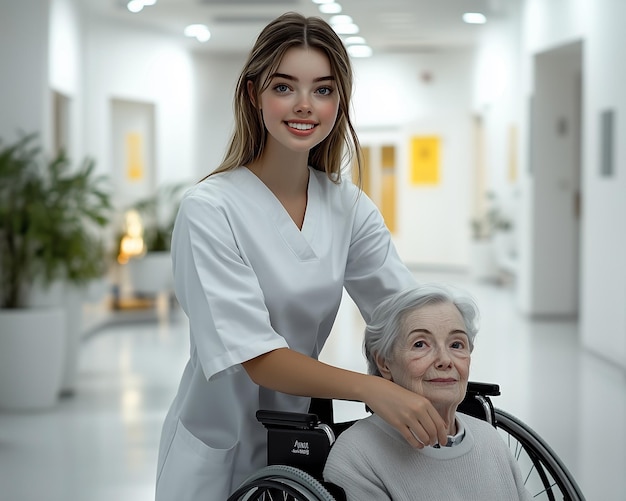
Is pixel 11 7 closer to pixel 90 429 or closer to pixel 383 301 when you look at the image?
pixel 90 429

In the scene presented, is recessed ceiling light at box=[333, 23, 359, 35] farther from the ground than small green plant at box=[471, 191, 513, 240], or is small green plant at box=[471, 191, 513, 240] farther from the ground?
recessed ceiling light at box=[333, 23, 359, 35]

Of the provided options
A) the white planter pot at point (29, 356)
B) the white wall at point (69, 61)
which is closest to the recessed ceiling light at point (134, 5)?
the white wall at point (69, 61)

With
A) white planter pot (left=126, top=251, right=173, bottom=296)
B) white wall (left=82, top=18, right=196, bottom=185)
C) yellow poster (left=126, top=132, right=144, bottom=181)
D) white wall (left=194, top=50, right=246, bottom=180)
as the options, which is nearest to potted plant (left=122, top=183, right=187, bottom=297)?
white planter pot (left=126, top=251, right=173, bottom=296)

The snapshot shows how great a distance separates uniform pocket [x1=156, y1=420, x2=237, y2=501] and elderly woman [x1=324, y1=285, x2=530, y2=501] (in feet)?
0.86

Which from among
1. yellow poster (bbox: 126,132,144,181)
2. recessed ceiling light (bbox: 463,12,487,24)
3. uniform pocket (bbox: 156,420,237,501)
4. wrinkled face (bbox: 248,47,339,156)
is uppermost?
recessed ceiling light (bbox: 463,12,487,24)

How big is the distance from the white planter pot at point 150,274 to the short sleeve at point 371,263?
7.40 meters

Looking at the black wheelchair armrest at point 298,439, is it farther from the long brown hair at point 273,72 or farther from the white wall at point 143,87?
the white wall at point 143,87

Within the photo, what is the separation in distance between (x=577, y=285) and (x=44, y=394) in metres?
5.92

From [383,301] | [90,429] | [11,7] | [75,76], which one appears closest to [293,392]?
[383,301]

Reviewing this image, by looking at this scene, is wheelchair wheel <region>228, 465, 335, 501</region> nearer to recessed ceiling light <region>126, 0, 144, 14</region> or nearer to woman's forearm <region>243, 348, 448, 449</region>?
woman's forearm <region>243, 348, 448, 449</region>

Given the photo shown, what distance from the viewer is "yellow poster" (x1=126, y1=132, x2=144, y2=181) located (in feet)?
40.2

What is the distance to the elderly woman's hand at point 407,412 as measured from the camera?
5.49 feet

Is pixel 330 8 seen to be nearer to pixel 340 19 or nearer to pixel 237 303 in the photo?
pixel 340 19

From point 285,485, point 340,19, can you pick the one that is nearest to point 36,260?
point 285,485
